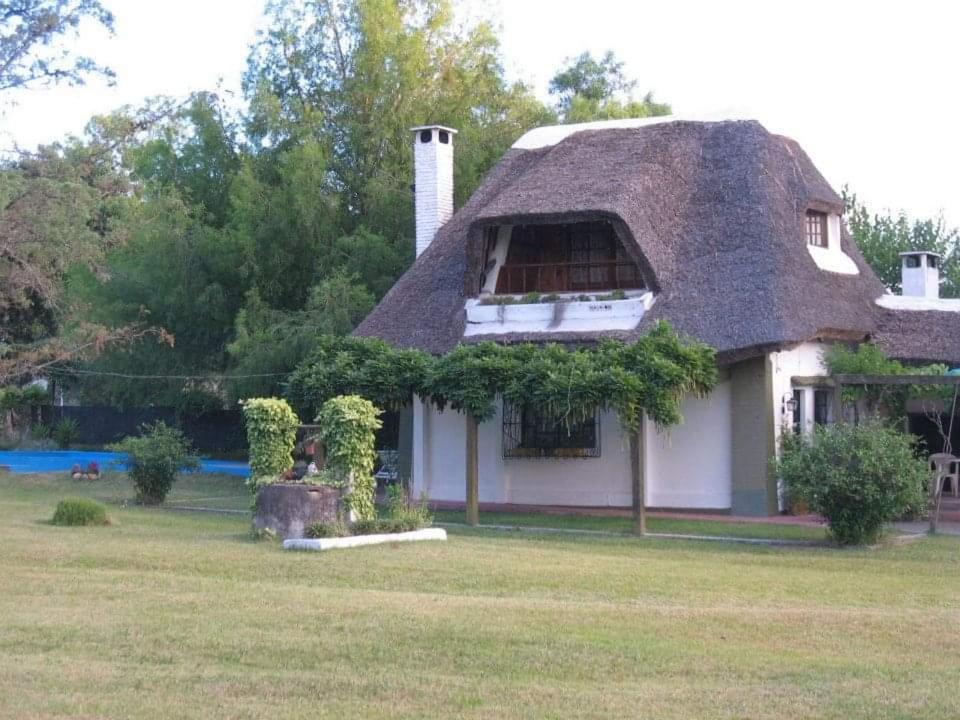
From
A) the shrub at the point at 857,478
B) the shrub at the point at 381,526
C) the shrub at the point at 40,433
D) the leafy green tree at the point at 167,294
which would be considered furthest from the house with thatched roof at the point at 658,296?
the shrub at the point at 40,433

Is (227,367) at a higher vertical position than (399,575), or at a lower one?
higher

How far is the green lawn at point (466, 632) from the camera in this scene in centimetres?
872

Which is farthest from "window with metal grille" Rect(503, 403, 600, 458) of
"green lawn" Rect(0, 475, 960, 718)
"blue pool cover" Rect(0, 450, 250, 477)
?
"blue pool cover" Rect(0, 450, 250, 477)

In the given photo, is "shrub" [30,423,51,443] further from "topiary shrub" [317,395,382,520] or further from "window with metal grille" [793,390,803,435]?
"window with metal grille" [793,390,803,435]

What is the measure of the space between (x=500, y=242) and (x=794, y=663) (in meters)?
16.2

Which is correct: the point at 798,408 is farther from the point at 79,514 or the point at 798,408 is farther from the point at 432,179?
the point at 79,514

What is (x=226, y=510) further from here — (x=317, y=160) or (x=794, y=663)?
(x=794, y=663)

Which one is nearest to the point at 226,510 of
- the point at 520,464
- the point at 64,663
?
the point at 520,464

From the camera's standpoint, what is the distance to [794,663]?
392 inches

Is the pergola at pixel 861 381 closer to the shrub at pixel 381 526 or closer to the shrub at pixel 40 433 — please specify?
the shrub at pixel 381 526

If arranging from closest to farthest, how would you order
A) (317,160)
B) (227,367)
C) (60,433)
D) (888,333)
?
(888,333) → (317,160) → (227,367) → (60,433)

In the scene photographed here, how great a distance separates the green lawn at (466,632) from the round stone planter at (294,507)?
0.56 m

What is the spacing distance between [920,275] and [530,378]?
12.5 meters

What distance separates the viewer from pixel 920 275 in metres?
28.9
